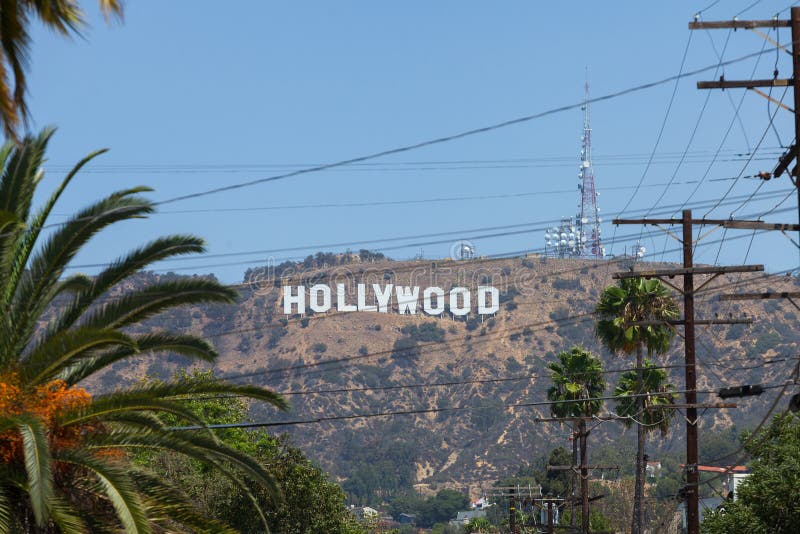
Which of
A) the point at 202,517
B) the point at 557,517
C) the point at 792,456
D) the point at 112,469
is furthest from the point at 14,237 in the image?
the point at 557,517

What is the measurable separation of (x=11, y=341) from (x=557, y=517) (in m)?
111

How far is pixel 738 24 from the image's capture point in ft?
102

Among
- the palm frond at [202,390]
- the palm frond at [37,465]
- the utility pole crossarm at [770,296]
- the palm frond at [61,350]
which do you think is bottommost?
the palm frond at [37,465]

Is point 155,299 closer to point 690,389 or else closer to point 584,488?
point 690,389

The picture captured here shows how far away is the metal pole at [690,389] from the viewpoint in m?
37.9

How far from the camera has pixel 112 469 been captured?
851 inches

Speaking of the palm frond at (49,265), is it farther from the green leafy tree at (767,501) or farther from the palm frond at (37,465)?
the green leafy tree at (767,501)

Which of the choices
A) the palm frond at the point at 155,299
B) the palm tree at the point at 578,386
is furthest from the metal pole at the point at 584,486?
the palm frond at the point at 155,299

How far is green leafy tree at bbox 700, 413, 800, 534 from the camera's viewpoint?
39062 millimetres

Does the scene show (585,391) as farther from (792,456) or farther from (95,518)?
(95,518)

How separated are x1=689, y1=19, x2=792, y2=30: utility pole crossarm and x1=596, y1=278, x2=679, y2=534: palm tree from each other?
23.4m

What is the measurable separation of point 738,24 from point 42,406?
60.1 feet

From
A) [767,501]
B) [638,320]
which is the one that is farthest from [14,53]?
[638,320]

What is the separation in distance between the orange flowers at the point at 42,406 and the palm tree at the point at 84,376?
20 mm
